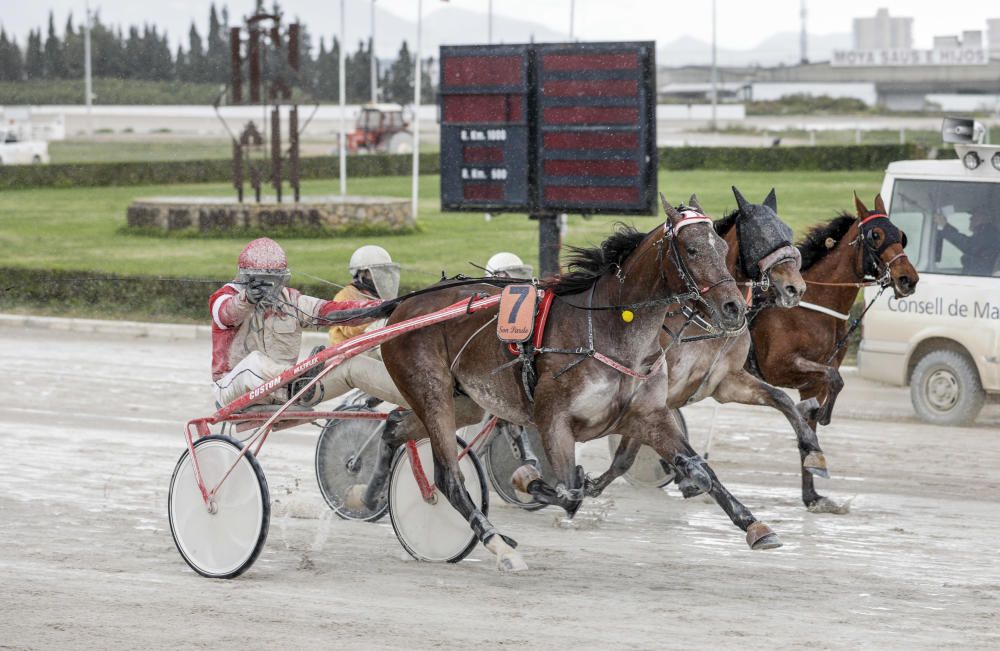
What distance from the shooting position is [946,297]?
10.9 m

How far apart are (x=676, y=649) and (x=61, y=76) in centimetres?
9035

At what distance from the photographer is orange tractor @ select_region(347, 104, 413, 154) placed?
5216cm

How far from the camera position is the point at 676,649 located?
5.46 meters

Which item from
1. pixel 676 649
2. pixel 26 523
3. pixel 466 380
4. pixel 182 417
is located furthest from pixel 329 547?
pixel 182 417

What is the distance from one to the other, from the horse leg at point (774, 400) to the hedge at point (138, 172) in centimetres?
2894

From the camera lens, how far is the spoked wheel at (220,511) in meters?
6.65

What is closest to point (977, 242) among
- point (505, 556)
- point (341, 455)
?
point (341, 455)

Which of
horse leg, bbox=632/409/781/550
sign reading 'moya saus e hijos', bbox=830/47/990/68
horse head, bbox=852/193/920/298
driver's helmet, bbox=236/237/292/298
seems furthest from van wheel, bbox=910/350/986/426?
sign reading 'moya saus e hijos', bbox=830/47/990/68

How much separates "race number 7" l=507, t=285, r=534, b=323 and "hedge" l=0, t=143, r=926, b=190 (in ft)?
99.3

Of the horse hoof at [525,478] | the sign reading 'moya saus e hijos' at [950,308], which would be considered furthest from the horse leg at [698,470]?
the sign reading 'moya saus e hijos' at [950,308]

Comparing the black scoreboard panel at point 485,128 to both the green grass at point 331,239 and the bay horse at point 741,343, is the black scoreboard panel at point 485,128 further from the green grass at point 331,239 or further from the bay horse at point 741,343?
the bay horse at point 741,343

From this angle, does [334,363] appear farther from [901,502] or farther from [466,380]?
[901,502]

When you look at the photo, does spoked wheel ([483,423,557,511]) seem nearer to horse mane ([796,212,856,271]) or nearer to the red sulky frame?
the red sulky frame

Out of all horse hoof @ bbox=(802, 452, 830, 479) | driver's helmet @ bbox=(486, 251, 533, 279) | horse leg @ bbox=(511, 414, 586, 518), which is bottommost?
horse hoof @ bbox=(802, 452, 830, 479)
